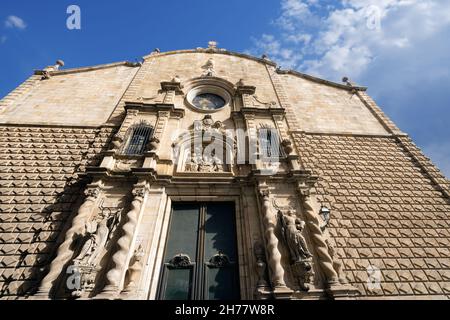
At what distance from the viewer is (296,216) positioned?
730 centimetres

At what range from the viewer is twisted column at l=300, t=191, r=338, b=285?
5.93 m

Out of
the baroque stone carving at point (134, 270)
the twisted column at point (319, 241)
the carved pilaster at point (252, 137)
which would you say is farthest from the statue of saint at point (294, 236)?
the baroque stone carving at point (134, 270)

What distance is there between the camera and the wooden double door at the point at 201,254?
6238 mm

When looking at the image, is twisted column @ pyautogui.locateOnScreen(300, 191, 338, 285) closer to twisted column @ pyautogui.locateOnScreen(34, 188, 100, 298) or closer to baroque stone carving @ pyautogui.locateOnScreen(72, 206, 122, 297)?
baroque stone carving @ pyautogui.locateOnScreen(72, 206, 122, 297)

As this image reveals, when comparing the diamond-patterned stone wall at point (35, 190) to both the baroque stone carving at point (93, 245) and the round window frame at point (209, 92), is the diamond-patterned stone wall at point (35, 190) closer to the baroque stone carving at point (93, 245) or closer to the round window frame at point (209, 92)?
the baroque stone carving at point (93, 245)

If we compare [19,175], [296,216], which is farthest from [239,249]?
[19,175]

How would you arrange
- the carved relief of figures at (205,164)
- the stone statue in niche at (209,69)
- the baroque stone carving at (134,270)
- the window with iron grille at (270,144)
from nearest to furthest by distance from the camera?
1. the baroque stone carving at (134,270)
2. the carved relief of figures at (205,164)
3. the window with iron grille at (270,144)
4. the stone statue in niche at (209,69)

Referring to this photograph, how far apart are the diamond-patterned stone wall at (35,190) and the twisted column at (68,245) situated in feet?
2.28

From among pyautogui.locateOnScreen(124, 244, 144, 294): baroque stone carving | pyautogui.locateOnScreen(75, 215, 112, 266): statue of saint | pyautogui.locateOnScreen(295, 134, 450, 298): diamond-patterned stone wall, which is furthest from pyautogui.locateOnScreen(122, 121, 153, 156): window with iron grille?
pyautogui.locateOnScreen(295, 134, 450, 298): diamond-patterned stone wall

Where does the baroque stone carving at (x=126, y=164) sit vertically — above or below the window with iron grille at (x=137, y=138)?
below

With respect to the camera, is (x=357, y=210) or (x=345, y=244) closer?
(x=345, y=244)

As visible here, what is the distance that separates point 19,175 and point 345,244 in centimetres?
1149
